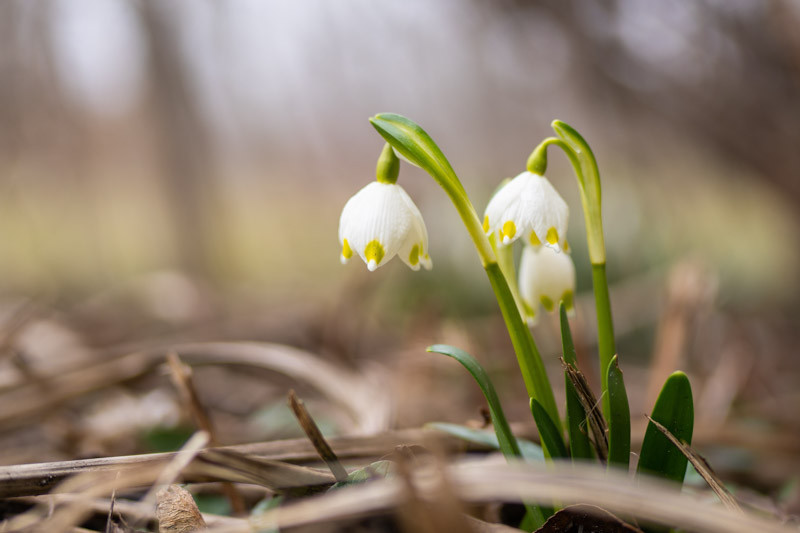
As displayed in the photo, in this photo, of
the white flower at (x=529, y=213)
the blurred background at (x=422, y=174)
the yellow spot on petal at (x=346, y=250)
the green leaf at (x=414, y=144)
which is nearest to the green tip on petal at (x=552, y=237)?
the white flower at (x=529, y=213)

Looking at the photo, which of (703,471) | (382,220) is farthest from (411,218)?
(703,471)

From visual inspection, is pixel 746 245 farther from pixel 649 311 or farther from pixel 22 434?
pixel 22 434

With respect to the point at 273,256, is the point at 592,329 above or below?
below

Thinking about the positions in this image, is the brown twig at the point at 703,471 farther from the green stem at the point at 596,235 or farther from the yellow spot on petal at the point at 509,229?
the yellow spot on petal at the point at 509,229

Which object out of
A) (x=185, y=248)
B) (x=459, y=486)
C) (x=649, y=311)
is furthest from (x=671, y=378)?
(x=185, y=248)

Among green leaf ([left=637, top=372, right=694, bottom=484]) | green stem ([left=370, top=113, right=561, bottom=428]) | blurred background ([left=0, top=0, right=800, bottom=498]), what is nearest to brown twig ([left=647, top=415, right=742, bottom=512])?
green leaf ([left=637, top=372, right=694, bottom=484])

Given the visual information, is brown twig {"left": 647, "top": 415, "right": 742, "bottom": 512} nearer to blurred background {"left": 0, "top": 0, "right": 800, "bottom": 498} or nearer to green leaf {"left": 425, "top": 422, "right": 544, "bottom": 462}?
green leaf {"left": 425, "top": 422, "right": 544, "bottom": 462}
